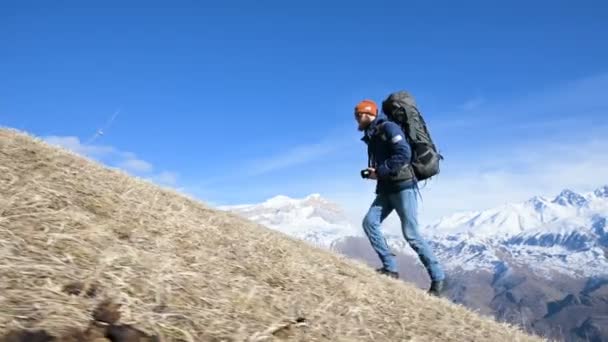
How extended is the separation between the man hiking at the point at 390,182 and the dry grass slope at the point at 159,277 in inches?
71.6

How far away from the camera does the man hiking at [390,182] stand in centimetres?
1169

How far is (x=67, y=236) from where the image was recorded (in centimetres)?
524

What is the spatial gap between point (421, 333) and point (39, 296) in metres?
4.69

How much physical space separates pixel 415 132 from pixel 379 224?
2.27 m

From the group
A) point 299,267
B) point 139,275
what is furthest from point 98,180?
point 139,275

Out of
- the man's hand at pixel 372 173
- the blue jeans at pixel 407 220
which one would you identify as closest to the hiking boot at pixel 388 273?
the blue jeans at pixel 407 220

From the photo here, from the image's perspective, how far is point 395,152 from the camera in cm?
1170

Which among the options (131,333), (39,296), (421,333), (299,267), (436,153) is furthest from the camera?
(436,153)

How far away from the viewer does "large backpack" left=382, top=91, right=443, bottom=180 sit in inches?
468

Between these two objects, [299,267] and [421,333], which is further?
[299,267]

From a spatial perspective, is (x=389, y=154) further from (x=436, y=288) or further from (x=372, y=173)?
(x=436, y=288)

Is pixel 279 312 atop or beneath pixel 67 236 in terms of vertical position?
beneath

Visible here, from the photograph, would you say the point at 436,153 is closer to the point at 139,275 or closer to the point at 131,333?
the point at 139,275

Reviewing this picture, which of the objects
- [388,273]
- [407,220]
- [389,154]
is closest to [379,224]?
[407,220]
